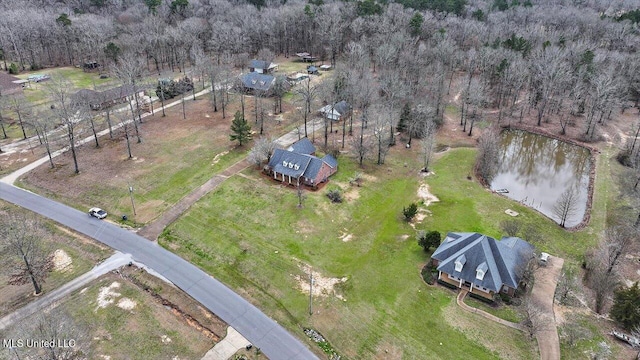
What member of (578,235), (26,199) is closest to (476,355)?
(578,235)

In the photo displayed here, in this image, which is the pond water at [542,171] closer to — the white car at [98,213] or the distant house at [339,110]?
the distant house at [339,110]

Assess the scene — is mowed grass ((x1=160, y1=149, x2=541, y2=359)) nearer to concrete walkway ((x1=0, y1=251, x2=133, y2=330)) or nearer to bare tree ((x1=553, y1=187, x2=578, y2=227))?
concrete walkway ((x1=0, y1=251, x2=133, y2=330))

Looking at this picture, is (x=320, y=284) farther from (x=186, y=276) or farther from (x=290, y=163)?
(x=290, y=163)

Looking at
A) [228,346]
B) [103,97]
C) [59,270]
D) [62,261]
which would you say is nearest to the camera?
[228,346]

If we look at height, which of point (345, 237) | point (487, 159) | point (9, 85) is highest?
point (9, 85)

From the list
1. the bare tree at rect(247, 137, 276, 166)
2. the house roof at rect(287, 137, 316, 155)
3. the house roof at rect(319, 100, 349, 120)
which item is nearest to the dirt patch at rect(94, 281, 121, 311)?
the bare tree at rect(247, 137, 276, 166)

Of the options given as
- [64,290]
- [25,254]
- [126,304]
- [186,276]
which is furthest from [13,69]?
[126,304]

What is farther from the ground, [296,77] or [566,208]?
[296,77]
